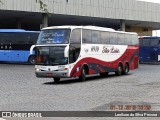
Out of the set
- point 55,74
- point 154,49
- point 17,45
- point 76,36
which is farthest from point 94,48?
point 154,49

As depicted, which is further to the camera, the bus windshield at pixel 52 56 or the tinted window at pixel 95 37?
the tinted window at pixel 95 37

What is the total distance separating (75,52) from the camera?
19828mm

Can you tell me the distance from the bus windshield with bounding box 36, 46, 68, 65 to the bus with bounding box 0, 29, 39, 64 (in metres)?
15.2

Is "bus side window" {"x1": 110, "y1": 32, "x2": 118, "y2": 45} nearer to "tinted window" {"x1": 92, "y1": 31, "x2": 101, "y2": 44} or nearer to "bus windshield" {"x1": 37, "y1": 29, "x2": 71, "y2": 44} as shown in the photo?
"tinted window" {"x1": 92, "y1": 31, "x2": 101, "y2": 44}

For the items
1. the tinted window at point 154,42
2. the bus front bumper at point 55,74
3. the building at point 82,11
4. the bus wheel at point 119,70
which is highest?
the building at point 82,11

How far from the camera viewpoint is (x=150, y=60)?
129ft

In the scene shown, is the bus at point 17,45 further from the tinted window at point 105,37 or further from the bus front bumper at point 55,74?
the bus front bumper at point 55,74

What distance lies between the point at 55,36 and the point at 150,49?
21.1m

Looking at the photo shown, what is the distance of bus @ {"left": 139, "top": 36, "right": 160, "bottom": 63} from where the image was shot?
38.6 meters

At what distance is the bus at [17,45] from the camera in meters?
34.8

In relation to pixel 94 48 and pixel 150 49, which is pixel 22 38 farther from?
pixel 94 48

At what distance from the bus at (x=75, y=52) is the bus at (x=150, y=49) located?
1456 centimetres

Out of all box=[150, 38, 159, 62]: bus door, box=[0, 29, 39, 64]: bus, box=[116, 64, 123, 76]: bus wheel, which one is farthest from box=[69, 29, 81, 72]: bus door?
box=[150, 38, 159, 62]: bus door

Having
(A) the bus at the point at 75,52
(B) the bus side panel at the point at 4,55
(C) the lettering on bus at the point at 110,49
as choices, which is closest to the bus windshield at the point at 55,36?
(A) the bus at the point at 75,52
